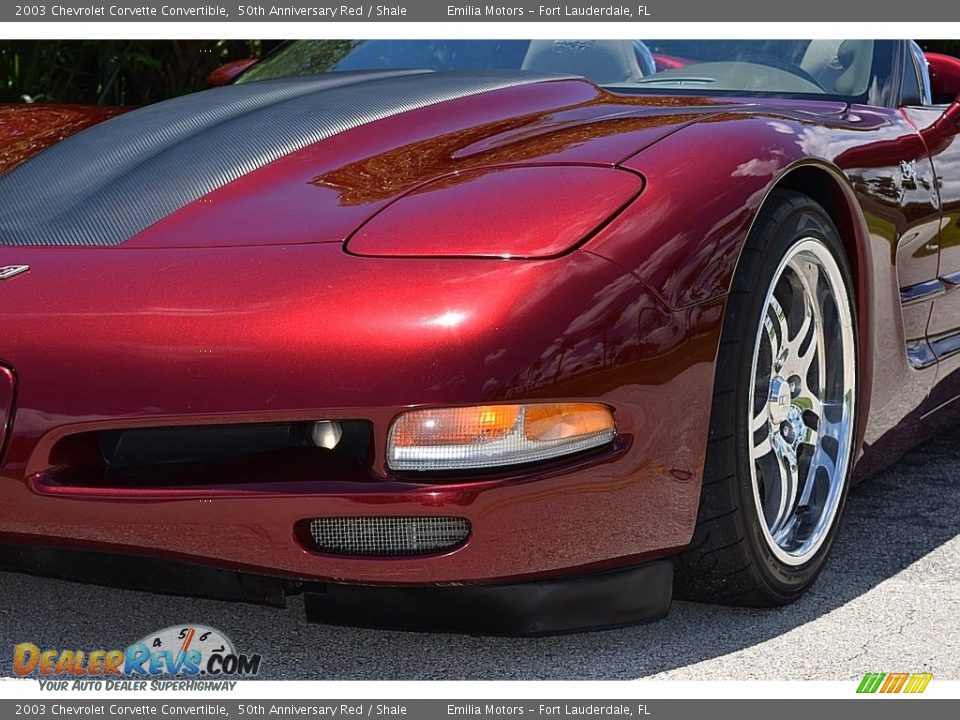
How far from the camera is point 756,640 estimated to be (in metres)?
2.34

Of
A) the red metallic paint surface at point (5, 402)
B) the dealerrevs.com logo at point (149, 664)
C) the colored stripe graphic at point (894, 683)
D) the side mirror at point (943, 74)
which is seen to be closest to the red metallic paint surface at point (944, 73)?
the side mirror at point (943, 74)

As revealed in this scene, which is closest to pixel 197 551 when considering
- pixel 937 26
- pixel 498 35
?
pixel 498 35

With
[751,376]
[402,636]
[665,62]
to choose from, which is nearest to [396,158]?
[751,376]

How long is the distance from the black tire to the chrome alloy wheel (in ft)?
0.16

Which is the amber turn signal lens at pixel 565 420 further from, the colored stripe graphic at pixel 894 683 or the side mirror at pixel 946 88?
the side mirror at pixel 946 88

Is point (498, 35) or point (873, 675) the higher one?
point (498, 35)

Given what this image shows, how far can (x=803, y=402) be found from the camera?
2648 mm

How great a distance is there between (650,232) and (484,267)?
0.28 meters

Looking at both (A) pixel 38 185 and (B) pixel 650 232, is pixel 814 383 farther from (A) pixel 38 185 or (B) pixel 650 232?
(A) pixel 38 185

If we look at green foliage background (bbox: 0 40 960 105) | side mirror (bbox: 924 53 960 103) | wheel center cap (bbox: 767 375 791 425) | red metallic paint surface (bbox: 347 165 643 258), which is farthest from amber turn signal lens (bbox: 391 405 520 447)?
green foliage background (bbox: 0 40 960 105)

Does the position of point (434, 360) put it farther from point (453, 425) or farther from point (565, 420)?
point (565, 420)

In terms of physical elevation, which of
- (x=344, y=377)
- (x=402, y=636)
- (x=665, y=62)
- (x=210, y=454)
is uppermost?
(x=665, y=62)

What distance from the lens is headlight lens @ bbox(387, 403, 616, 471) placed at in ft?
6.43

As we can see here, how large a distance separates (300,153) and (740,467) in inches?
38.1
